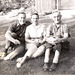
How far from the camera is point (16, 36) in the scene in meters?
3.63

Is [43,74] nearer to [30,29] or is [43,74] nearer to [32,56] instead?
[32,56]

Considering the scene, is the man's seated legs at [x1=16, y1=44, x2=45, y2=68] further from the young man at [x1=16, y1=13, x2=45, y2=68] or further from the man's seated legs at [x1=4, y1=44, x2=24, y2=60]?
the man's seated legs at [x1=4, y1=44, x2=24, y2=60]

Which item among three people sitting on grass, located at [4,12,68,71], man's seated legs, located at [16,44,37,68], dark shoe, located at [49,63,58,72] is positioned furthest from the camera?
three people sitting on grass, located at [4,12,68,71]

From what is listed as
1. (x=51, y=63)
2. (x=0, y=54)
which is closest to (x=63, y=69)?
(x=51, y=63)

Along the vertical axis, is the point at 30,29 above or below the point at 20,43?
above

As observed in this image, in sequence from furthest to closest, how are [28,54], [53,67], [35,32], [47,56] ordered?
[35,32], [28,54], [47,56], [53,67]

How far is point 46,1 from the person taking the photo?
15.9 feet

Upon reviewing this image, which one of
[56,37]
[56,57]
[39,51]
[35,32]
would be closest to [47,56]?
[56,57]

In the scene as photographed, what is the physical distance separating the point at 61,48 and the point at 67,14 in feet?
A: 4.68

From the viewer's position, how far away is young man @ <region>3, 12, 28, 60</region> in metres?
3.47

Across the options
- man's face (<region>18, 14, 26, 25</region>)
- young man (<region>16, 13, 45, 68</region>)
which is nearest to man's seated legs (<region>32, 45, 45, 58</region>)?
young man (<region>16, 13, 45, 68</region>)

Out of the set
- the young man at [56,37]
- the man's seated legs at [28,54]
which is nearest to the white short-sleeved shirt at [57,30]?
the young man at [56,37]

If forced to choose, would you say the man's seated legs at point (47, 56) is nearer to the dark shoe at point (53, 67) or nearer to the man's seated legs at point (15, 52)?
the dark shoe at point (53, 67)

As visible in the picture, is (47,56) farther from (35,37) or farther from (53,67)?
(35,37)
